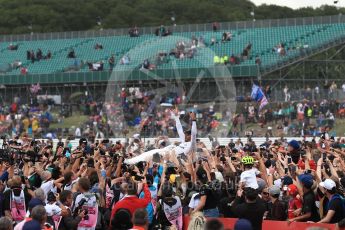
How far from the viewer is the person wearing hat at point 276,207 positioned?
14.3 metres

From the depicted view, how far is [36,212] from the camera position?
11.5m

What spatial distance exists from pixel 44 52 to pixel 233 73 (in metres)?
19.0

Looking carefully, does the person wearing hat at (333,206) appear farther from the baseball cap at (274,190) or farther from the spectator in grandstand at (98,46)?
the spectator in grandstand at (98,46)

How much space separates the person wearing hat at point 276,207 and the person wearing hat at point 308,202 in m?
0.48

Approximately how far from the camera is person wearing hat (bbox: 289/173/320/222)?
45.1ft

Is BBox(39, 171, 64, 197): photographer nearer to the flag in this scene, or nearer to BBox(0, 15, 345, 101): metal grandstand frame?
the flag


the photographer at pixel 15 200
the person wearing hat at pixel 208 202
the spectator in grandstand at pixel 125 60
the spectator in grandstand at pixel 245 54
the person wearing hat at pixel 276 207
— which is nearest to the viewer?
the person wearing hat at pixel 276 207

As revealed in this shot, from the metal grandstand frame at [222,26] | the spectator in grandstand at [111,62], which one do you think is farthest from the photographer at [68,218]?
the metal grandstand frame at [222,26]

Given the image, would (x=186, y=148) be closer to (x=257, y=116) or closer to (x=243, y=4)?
(x=257, y=116)

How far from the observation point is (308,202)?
13.8 metres

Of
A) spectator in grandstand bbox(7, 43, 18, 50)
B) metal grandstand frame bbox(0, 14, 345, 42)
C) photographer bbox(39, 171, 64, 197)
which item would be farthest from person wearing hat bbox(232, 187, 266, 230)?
spectator in grandstand bbox(7, 43, 18, 50)

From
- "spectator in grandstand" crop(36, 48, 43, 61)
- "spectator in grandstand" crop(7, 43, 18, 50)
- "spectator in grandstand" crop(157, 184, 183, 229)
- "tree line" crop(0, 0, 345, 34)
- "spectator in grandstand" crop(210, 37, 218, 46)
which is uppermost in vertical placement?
"spectator in grandstand" crop(157, 184, 183, 229)

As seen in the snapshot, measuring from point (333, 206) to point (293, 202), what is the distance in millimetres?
1577

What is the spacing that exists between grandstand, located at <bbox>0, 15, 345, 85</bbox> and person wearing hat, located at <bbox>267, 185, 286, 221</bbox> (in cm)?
3536
